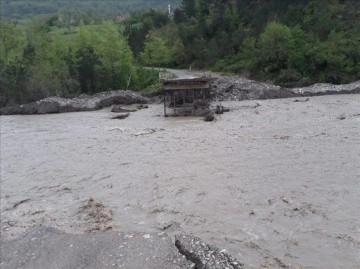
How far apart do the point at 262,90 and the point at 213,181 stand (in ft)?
78.4

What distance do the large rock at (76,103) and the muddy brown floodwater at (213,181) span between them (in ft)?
25.0

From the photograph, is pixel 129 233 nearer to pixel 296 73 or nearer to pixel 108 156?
pixel 108 156

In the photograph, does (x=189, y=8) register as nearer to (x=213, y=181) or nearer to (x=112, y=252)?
(x=213, y=181)

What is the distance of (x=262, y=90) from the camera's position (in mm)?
42031

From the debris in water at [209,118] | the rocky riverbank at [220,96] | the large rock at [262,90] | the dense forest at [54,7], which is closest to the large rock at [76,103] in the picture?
the rocky riverbank at [220,96]

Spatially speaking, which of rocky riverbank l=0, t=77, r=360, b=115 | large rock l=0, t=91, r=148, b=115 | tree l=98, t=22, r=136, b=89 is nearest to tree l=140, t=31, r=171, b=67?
tree l=98, t=22, r=136, b=89

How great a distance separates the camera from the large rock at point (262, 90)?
135ft

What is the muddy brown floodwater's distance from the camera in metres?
14.3

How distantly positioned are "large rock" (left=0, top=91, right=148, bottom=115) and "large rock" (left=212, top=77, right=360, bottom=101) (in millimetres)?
7770

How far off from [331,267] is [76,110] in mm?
33206

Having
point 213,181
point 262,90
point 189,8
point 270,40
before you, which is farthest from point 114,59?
point 189,8

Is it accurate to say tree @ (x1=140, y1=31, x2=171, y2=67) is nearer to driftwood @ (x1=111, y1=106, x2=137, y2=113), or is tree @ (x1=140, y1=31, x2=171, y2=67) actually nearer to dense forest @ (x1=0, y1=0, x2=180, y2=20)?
driftwood @ (x1=111, y1=106, x2=137, y2=113)

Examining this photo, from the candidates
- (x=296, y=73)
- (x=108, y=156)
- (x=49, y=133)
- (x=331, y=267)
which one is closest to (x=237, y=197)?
(x=331, y=267)

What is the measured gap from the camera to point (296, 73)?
48.4 m
